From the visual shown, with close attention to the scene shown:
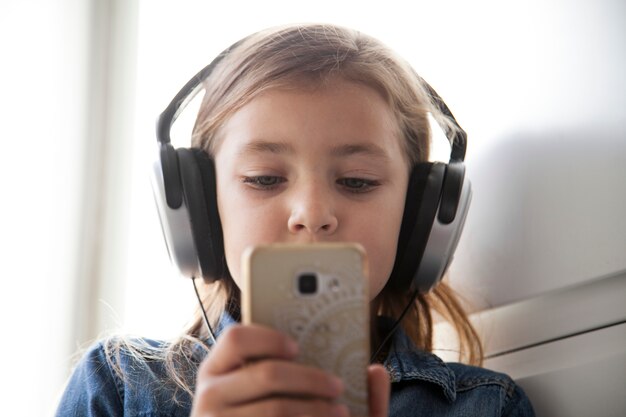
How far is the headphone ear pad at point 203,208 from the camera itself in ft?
2.69

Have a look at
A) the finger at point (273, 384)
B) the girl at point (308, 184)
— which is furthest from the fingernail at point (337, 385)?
the girl at point (308, 184)

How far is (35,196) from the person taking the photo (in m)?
1.19

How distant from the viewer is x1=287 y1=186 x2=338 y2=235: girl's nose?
0.74 meters

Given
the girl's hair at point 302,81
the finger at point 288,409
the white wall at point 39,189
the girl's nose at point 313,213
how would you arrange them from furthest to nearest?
1. the white wall at point 39,189
2. the girl's hair at point 302,81
3. the girl's nose at point 313,213
4. the finger at point 288,409

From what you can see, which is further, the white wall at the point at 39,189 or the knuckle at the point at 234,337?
the white wall at the point at 39,189

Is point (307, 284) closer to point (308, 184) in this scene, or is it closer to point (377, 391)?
point (377, 391)

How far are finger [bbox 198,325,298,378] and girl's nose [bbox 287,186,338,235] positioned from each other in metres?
0.24

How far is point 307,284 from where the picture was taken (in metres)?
0.54

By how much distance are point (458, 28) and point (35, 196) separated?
737mm

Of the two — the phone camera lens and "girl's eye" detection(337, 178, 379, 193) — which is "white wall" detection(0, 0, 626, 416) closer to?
"girl's eye" detection(337, 178, 379, 193)

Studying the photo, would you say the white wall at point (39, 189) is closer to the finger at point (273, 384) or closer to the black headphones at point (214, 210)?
the black headphones at point (214, 210)

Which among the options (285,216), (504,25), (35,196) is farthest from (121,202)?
(504,25)

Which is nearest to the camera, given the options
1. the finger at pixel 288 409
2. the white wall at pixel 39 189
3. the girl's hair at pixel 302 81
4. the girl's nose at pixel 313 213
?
the finger at pixel 288 409

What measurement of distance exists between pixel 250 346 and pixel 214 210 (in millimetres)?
347
